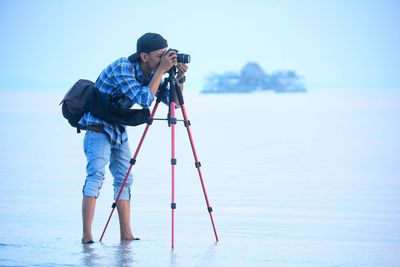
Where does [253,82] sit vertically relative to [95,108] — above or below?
above

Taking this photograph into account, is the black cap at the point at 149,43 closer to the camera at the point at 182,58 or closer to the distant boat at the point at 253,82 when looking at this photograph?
the camera at the point at 182,58

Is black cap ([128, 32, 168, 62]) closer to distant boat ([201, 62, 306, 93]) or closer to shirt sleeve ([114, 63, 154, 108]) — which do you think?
shirt sleeve ([114, 63, 154, 108])

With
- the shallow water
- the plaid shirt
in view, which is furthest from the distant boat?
the plaid shirt

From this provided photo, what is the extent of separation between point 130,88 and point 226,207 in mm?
2310

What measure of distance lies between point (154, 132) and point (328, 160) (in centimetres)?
629

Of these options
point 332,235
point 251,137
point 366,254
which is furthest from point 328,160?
point 366,254

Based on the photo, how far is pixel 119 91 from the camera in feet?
19.7

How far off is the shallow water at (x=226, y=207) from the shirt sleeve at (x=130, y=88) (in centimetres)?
92

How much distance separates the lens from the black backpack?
5.98 metres

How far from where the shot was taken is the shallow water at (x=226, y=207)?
5.74 m

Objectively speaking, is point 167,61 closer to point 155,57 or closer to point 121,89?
point 155,57

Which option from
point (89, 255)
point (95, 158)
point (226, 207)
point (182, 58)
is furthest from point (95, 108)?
point (226, 207)

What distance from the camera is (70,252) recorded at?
18.9 feet

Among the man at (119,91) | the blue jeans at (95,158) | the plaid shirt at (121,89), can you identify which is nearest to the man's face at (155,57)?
the man at (119,91)
